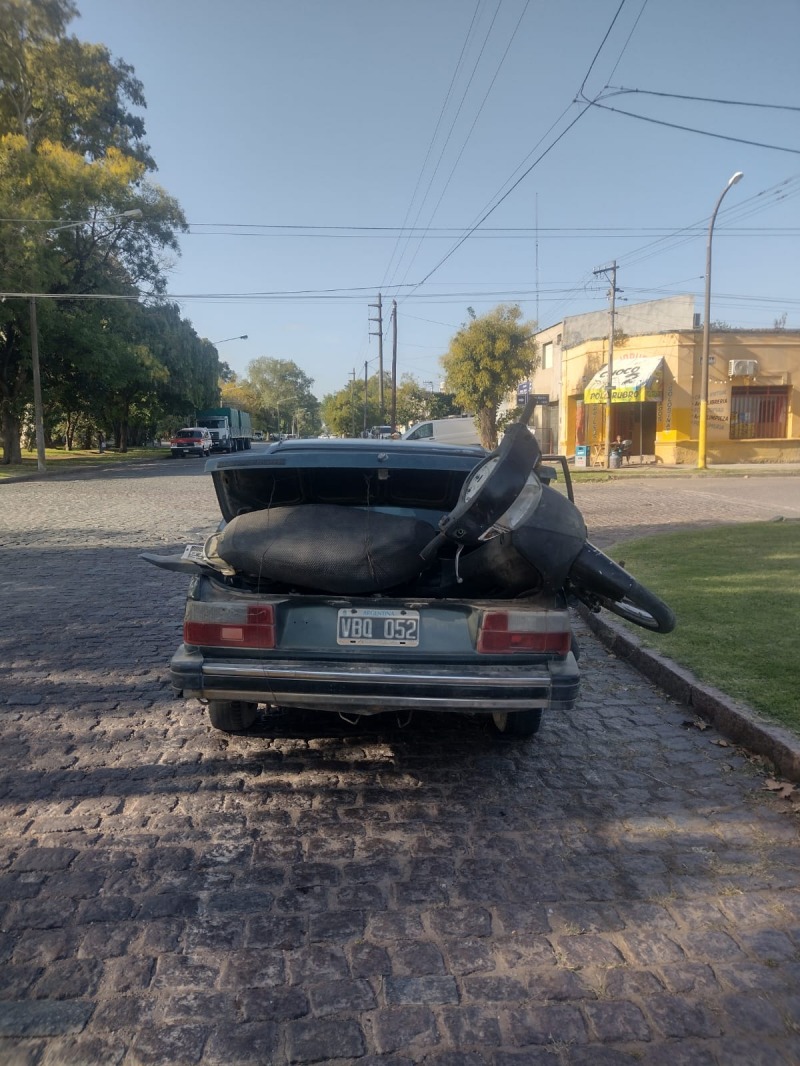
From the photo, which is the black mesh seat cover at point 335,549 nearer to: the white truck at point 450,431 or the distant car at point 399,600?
the distant car at point 399,600

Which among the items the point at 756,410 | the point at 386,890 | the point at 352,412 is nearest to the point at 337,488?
the point at 386,890

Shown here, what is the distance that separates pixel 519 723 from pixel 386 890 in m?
1.51

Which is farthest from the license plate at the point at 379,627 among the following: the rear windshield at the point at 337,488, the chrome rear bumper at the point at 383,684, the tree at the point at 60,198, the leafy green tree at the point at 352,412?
the leafy green tree at the point at 352,412

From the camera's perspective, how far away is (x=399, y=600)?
3.69 m

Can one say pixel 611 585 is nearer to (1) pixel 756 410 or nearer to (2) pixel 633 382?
(2) pixel 633 382

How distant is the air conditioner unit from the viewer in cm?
3086

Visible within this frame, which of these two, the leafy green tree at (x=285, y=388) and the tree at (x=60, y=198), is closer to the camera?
the tree at (x=60, y=198)

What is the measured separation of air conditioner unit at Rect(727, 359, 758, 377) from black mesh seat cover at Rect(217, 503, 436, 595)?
30634 millimetres

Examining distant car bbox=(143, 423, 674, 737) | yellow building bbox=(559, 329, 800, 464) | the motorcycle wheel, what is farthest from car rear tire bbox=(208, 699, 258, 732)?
yellow building bbox=(559, 329, 800, 464)

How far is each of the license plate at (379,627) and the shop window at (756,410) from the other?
31335 mm

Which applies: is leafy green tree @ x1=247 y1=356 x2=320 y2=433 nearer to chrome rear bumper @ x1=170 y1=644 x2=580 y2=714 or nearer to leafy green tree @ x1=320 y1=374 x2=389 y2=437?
leafy green tree @ x1=320 y1=374 x2=389 y2=437

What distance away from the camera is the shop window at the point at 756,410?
31906 mm

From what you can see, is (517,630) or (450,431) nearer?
(517,630)

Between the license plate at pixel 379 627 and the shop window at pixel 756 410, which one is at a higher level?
the shop window at pixel 756 410
